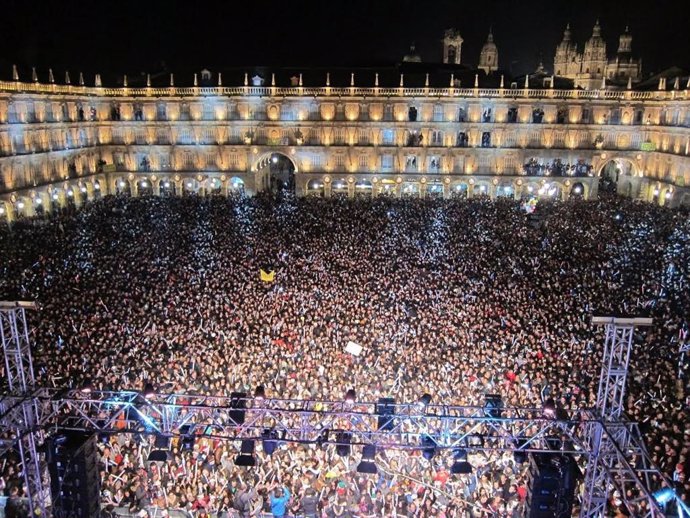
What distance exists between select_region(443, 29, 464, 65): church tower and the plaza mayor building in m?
21.4

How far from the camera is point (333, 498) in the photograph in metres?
12.6

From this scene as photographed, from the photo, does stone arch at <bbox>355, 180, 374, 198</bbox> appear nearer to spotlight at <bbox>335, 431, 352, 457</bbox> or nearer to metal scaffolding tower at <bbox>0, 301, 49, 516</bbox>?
spotlight at <bbox>335, 431, 352, 457</bbox>

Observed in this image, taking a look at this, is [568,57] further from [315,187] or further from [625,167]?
[315,187]

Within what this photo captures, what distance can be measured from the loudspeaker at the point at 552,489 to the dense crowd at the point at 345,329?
6.03 feet

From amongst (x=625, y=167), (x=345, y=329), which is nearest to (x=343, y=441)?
(x=345, y=329)

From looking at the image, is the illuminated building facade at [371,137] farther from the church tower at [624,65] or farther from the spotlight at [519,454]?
the spotlight at [519,454]

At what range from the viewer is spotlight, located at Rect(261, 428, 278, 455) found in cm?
1112

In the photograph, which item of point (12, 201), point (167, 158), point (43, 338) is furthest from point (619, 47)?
point (43, 338)

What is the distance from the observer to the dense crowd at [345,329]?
12898 millimetres

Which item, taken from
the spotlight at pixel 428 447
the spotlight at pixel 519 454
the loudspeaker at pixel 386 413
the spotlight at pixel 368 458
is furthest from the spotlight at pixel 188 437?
the spotlight at pixel 519 454

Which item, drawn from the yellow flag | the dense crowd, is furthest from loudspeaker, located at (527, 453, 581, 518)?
the yellow flag

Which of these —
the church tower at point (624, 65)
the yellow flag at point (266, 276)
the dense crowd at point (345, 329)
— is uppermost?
the church tower at point (624, 65)

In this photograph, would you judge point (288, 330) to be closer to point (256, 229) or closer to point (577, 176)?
point (256, 229)

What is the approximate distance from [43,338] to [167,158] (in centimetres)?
3940
